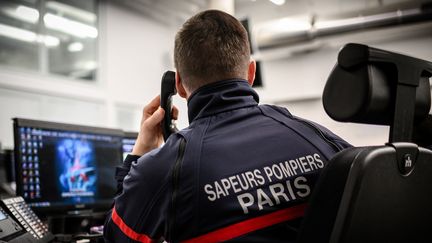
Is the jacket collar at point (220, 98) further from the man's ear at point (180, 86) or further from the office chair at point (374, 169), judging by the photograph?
the office chair at point (374, 169)

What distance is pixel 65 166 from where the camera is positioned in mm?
1583

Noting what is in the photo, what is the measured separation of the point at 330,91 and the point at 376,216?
26cm

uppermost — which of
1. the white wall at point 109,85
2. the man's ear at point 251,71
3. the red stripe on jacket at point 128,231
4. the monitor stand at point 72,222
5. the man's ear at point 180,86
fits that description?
the white wall at point 109,85

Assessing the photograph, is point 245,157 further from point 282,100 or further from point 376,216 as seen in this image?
point 282,100

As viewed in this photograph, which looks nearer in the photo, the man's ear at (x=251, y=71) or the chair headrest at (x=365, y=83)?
the chair headrest at (x=365, y=83)

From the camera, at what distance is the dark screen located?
1.45m

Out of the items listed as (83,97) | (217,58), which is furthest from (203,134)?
(83,97)

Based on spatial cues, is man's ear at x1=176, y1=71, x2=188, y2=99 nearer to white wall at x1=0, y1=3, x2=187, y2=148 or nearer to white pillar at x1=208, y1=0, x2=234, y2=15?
white pillar at x1=208, y1=0, x2=234, y2=15

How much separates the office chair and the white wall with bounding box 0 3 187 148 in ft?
16.5

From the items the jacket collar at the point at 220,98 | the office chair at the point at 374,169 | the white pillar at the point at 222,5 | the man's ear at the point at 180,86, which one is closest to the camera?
the office chair at the point at 374,169

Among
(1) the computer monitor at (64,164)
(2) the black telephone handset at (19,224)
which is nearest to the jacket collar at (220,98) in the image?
(2) the black telephone handset at (19,224)

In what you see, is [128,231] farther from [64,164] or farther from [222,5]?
[222,5]

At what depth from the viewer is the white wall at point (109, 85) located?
17.7 ft

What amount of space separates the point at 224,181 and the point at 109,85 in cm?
600
